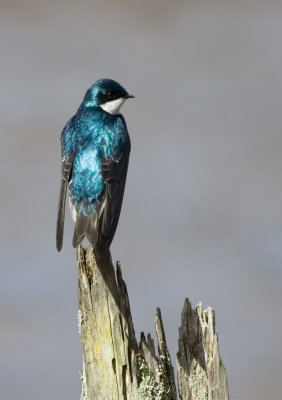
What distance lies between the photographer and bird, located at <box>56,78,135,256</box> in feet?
12.1

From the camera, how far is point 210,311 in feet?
10.3

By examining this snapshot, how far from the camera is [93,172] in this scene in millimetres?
3814

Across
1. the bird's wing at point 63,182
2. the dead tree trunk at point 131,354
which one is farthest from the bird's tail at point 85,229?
the dead tree trunk at point 131,354

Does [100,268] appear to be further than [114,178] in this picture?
No

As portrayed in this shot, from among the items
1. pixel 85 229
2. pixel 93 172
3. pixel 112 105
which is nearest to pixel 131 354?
pixel 85 229

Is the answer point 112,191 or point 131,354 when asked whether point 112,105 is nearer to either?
point 112,191

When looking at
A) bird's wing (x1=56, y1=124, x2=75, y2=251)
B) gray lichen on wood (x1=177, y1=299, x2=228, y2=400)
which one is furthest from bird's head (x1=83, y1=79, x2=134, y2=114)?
gray lichen on wood (x1=177, y1=299, x2=228, y2=400)

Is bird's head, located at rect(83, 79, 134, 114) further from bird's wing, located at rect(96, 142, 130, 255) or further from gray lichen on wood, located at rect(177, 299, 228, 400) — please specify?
gray lichen on wood, located at rect(177, 299, 228, 400)

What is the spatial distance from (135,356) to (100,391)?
194 millimetres

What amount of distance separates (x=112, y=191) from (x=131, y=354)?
3.09ft

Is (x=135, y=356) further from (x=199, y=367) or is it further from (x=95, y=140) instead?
(x=95, y=140)

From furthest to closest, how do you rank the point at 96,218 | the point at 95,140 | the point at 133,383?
→ 1. the point at 95,140
2. the point at 96,218
3. the point at 133,383

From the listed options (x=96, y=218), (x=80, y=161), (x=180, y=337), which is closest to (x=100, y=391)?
(x=180, y=337)

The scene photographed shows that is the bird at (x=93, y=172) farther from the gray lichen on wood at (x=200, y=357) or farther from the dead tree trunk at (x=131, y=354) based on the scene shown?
the gray lichen on wood at (x=200, y=357)
